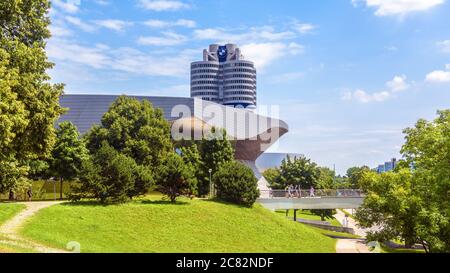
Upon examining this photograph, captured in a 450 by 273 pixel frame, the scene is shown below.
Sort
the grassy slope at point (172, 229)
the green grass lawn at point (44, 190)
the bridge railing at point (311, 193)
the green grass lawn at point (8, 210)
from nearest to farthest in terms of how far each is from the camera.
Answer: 1. the green grass lawn at point (8, 210)
2. the grassy slope at point (172, 229)
3. the green grass lawn at point (44, 190)
4. the bridge railing at point (311, 193)

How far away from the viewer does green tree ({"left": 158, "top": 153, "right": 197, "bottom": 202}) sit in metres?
44.5

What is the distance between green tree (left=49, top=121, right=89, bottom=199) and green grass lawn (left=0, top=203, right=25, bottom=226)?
10521 millimetres

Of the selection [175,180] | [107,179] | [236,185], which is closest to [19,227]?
[107,179]

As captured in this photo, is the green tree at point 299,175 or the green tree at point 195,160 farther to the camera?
the green tree at point 299,175

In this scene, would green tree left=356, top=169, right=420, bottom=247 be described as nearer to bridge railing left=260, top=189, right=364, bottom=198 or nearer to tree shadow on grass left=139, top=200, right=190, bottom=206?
tree shadow on grass left=139, top=200, right=190, bottom=206

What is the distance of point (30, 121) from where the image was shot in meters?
25.2

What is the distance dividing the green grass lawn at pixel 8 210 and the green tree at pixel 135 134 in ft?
50.9

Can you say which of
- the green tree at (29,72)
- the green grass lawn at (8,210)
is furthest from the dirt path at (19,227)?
the green tree at (29,72)

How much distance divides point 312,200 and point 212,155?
13.4m

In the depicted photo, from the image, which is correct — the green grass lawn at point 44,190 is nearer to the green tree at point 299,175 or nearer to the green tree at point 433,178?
the green tree at point 299,175

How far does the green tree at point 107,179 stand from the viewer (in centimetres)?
4009

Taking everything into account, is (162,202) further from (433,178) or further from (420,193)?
(433,178)
